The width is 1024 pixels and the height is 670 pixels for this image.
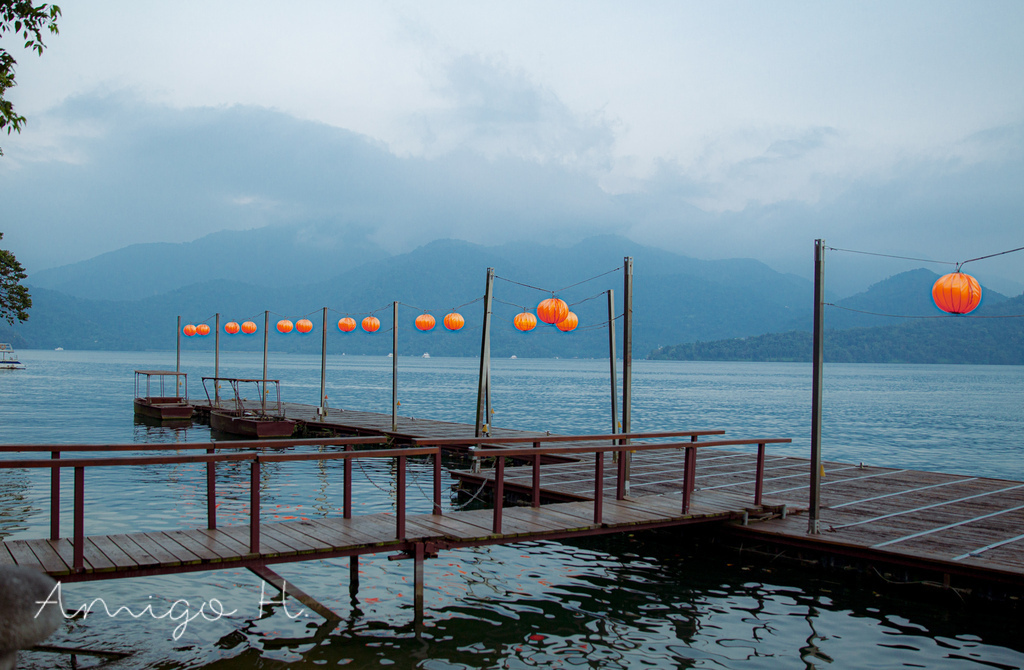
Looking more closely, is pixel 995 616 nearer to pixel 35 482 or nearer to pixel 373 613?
pixel 373 613

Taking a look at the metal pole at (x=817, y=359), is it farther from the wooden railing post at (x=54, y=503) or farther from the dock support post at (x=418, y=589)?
the wooden railing post at (x=54, y=503)

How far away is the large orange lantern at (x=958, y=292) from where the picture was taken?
1055cm

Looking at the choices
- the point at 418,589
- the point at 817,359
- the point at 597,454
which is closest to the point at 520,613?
the point at 418,589

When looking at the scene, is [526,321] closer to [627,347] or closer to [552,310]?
[552,310]

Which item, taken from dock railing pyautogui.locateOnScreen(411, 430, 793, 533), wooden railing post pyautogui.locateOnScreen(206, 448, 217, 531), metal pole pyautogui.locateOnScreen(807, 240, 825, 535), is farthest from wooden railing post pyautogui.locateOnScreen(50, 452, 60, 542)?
metal pole pyautogui.locateOnScreen(807, 240, 825, 535)

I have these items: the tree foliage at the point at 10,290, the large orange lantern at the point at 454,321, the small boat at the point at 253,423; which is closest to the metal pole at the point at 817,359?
the large orange lantern at the point at 454,321

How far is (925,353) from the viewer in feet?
537

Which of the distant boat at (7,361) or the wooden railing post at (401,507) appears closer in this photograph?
the wooden railing post at (401,507)

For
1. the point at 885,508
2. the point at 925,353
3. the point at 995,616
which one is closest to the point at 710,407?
the point at 885,508

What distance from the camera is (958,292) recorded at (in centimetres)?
1057

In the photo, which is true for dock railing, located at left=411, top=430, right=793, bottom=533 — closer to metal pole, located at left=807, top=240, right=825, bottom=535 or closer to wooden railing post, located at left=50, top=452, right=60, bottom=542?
metal pole, located at left=807, top=240, right=825, bottom=535

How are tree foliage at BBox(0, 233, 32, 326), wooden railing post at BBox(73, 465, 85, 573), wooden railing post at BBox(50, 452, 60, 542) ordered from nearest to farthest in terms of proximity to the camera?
wooden railing post at BBox(73, 465, 85, 573) < wooden railing post at BBox(50, 452, 60, 542) < tree foliage at BBox(0, 233, 32, 326)

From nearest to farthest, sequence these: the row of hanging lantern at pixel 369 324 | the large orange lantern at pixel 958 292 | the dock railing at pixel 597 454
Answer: the dock railing at pixel 597 454, the large orange lantern at pixel 958 292, the row of hanging lantern at pixel 369 324

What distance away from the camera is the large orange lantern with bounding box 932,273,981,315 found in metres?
10.5
